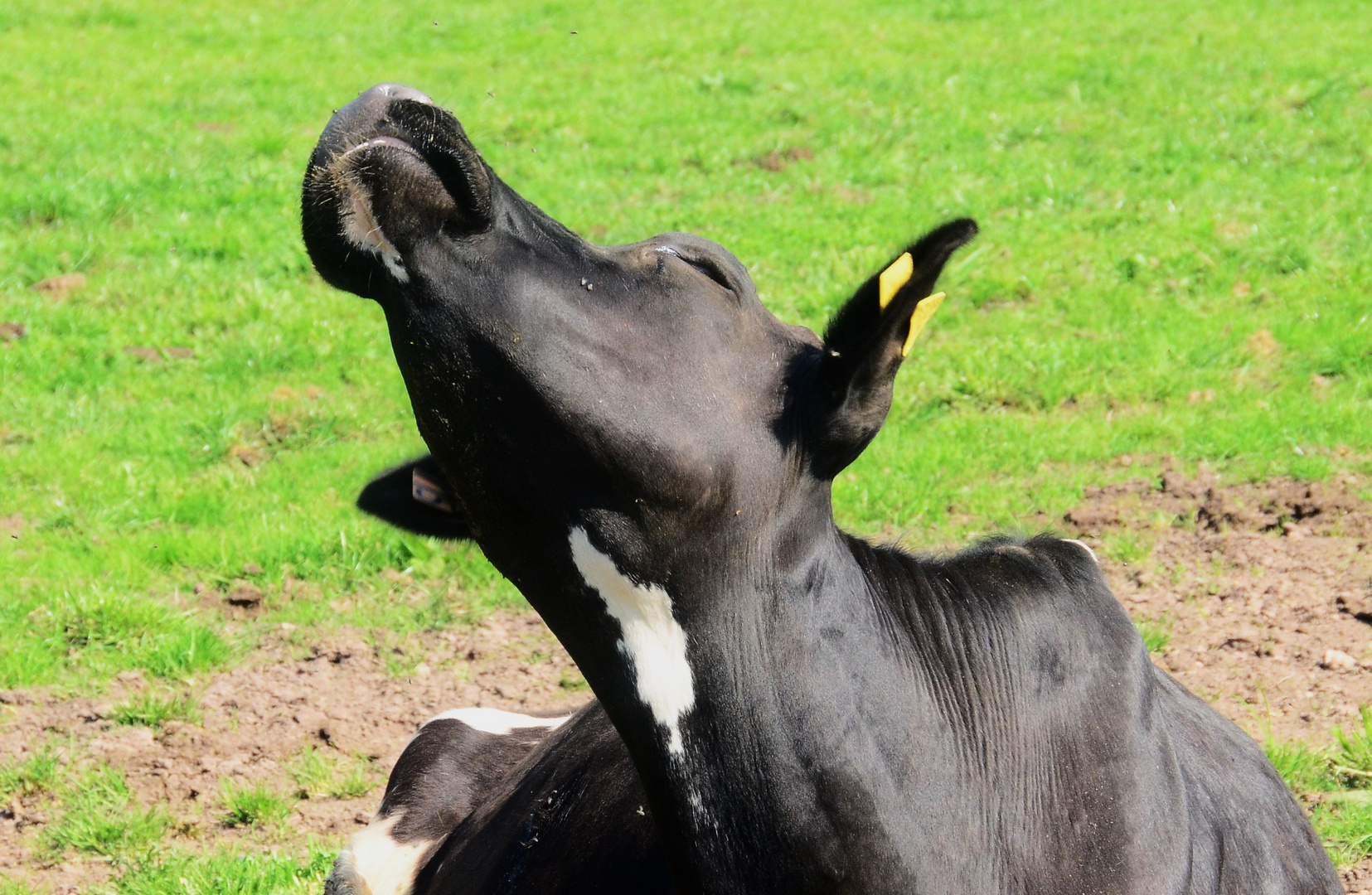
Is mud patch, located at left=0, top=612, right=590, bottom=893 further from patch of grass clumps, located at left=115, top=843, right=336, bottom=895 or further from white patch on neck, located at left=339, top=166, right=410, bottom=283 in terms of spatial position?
white patch on neck, located at left=339, top=166, right=410, bottom=283

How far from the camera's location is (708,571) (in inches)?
105

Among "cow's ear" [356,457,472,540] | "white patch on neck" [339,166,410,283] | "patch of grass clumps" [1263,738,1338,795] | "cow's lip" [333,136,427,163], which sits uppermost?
"cow's lip" [333,136,427,163]

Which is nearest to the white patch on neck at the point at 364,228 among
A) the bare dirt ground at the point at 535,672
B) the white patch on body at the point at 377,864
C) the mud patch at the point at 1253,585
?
the white patch on body at the point at 377,864

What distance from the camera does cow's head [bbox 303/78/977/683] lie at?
2.56 meters

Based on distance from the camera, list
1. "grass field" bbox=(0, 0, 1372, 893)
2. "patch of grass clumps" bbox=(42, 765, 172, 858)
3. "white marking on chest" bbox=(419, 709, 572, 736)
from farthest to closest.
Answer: "grass field" bbox=(0, 0, 1372, 893) < "patch of grass clumps" bbox=(42, 765, 172, 858) < "white marking on chest" bbox=(419, 709, 572, 736)

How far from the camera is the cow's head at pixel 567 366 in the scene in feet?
8.41

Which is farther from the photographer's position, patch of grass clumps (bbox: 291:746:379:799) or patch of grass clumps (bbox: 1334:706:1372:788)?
patch of grass clumps (bbox: 291:746:379:799)

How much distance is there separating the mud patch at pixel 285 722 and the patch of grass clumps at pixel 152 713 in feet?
0.08

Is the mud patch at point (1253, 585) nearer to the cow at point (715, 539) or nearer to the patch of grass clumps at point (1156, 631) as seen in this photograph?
the patch of grass clumps at point (1156, 631)

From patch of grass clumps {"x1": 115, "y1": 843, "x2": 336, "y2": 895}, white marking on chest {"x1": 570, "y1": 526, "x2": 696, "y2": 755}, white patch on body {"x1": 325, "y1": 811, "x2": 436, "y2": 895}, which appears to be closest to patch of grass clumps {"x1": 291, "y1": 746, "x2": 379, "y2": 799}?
patch of grass clumps {"x1": 115, "y1": 843, "x2": 336, "y2": 895}

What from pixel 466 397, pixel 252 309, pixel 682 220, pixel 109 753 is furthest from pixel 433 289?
pixel 682 220

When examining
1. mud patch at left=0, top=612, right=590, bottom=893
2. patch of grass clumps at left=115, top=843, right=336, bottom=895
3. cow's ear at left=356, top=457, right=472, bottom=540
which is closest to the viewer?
cow's ear at left=356, top=457, right=472, bottom=540

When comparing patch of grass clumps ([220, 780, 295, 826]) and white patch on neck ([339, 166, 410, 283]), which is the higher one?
white patch on neck ([339, 166, 410, 283])

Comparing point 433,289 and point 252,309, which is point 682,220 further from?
point 433,289
